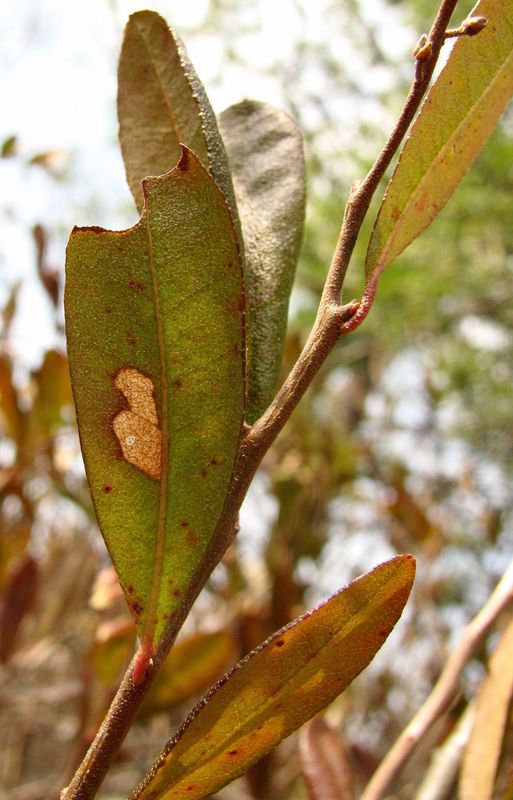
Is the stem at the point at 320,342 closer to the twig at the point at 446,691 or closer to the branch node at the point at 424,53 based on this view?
the branch node at the point at 424,53

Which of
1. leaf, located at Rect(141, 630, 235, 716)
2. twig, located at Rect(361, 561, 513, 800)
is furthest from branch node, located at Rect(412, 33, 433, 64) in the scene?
leaf, located at Rect(141, 630, 235, 716)

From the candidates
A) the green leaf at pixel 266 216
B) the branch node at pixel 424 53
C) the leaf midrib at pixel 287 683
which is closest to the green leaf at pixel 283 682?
the leaf midrib at pixel 287 683

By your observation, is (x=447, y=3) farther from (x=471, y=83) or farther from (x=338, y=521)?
(x=338, y=521)

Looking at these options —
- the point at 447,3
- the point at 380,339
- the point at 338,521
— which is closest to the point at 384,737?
the point at 338,521

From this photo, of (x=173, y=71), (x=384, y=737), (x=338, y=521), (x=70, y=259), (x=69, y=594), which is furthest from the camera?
(x=338, y=521)

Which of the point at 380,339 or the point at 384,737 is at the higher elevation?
the point at 380,339
